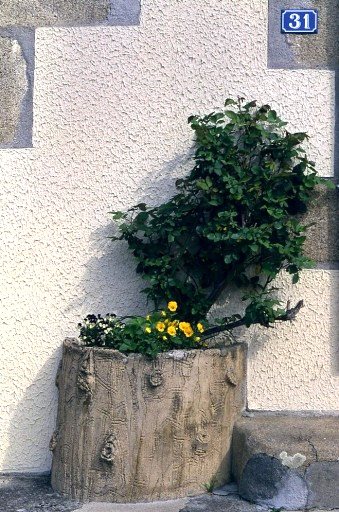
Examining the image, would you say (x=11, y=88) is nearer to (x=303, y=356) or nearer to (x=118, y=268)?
(x=118, y=268)

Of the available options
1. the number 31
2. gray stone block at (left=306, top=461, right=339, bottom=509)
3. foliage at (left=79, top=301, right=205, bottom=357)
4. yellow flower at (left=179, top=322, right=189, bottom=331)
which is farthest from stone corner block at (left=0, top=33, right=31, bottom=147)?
gray stone block at (left=306, top=461, right=339, bottom=509)

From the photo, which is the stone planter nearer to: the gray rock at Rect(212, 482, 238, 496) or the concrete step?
the gray rock at Rect(212, 482, 238, 496)

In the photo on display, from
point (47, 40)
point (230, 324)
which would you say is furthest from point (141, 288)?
point (47, 40)

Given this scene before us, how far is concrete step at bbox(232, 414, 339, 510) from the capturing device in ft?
11.6

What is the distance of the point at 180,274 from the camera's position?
4.09 m

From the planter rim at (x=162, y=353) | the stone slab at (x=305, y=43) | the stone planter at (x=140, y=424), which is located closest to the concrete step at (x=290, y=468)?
the stone planter at (x=140, y=424)

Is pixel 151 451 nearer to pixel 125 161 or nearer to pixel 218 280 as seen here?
pixel 218 280

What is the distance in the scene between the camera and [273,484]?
356cm

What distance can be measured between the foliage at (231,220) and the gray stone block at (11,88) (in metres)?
0.80

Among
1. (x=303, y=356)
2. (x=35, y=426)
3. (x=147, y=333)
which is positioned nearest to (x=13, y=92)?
(x=147, y=333)

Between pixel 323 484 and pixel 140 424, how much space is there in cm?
89

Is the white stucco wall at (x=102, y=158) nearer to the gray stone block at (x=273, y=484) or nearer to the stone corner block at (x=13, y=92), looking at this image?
the stone corner block at (x=13, y=92)

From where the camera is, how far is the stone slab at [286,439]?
11.7 ft

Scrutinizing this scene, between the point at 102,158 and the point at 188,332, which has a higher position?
the point at 102,158
